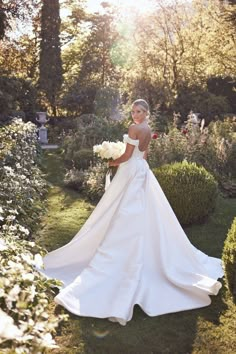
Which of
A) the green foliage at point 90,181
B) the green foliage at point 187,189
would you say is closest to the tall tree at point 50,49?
the green foliage at point 90,181

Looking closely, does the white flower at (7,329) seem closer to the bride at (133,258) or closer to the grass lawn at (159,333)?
the grass lawn at (159,333)

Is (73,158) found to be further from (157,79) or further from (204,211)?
(157,79)

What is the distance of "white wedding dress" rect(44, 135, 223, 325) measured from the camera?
4.58m

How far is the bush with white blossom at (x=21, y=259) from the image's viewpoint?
1817mm

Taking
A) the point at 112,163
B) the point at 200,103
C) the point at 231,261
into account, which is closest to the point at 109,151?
the point at 112,163

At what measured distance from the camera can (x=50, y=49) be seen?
21219 millimetres

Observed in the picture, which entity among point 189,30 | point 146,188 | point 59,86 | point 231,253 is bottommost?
point 231,253

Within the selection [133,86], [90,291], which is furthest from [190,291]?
[133,86]

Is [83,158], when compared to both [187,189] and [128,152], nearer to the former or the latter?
[187,189]

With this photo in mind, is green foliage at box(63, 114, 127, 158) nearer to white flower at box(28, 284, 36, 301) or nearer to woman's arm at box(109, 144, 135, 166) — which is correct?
woman's arm at box(109, 144, 135, 166)

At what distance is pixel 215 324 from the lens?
441cm

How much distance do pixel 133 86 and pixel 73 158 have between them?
1078 centimetres

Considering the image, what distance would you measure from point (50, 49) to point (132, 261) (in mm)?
18204

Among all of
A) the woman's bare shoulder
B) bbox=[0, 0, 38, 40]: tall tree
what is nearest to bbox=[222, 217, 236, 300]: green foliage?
the woman's bare shoulder
